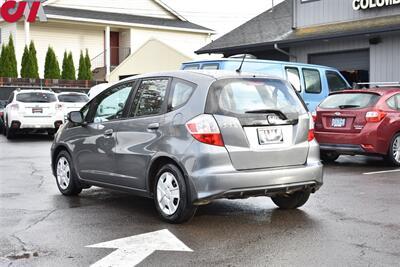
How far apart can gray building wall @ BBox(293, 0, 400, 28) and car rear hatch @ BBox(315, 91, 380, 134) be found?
773 cm

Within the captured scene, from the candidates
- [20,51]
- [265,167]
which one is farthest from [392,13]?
[20,51]

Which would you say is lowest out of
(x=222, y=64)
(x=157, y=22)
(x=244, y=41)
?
(x=222, y=64)

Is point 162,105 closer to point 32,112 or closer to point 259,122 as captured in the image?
point 259,122

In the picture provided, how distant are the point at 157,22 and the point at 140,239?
34656 mm

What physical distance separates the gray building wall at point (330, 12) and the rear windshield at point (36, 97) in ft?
29.1

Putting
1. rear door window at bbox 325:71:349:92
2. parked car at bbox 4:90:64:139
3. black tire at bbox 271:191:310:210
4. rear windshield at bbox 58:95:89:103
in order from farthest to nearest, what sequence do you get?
rear windshield at bbox 58:95:89:103 < parked car at bbox 4:90:64:139 < rear door window at bbox 325:71:349:92 < black tire at bbox 271:191:310:210

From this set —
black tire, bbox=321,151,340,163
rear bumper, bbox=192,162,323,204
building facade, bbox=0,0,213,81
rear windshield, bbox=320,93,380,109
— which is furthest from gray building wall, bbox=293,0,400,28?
rear bumper, bbox=192,162,323,204

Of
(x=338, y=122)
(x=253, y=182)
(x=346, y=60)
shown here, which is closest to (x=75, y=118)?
(x=253, y=182)

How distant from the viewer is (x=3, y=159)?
13.1 m

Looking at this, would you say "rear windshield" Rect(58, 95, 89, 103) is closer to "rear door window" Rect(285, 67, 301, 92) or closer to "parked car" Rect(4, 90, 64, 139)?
"parked car" Rect(4, 90, 64, 139)

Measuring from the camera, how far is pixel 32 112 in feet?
60.5

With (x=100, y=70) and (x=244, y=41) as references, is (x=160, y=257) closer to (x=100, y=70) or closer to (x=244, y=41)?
(x=244, y=41)

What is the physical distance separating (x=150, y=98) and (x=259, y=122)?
137 centimetres

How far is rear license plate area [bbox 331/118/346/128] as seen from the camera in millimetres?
11242
